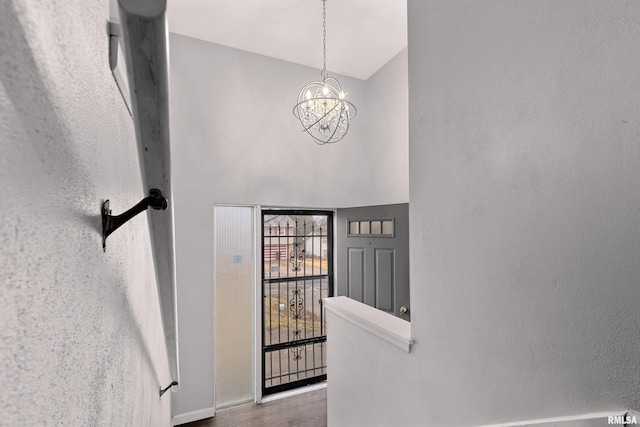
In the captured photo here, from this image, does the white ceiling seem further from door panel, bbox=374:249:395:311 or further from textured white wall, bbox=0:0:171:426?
textured white wall, bbox=0:0:171:426

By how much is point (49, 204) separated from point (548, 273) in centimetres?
105

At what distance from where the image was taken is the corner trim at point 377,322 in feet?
4.50

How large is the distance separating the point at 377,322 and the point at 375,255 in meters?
1.59

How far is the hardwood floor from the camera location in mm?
2740

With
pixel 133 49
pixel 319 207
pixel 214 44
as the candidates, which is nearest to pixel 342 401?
pixel 319 207

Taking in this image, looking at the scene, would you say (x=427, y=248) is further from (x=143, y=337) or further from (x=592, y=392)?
(x=143, y=337)

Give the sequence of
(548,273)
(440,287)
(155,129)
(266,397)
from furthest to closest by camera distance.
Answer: (266,397) < (440,287) < (548,273) < (155,129)

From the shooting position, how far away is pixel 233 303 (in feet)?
9.97

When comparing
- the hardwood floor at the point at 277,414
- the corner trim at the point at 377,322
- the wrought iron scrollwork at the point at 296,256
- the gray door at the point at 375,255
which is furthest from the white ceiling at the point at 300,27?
the hardwood floor at the point at 277,414

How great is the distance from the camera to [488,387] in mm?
996

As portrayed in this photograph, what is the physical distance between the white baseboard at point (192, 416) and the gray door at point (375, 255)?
172 cm

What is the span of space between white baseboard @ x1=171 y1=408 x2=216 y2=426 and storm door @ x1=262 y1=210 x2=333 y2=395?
0.55m

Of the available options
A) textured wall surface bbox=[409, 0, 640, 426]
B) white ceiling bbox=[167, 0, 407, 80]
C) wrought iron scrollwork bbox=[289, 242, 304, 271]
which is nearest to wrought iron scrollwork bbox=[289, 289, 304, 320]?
wrought iron scrollwork bbox=[289, 242, 304, 271]

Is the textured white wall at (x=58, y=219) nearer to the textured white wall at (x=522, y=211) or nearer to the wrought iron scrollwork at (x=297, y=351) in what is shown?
the textured white wall at (x=522, y=211)
